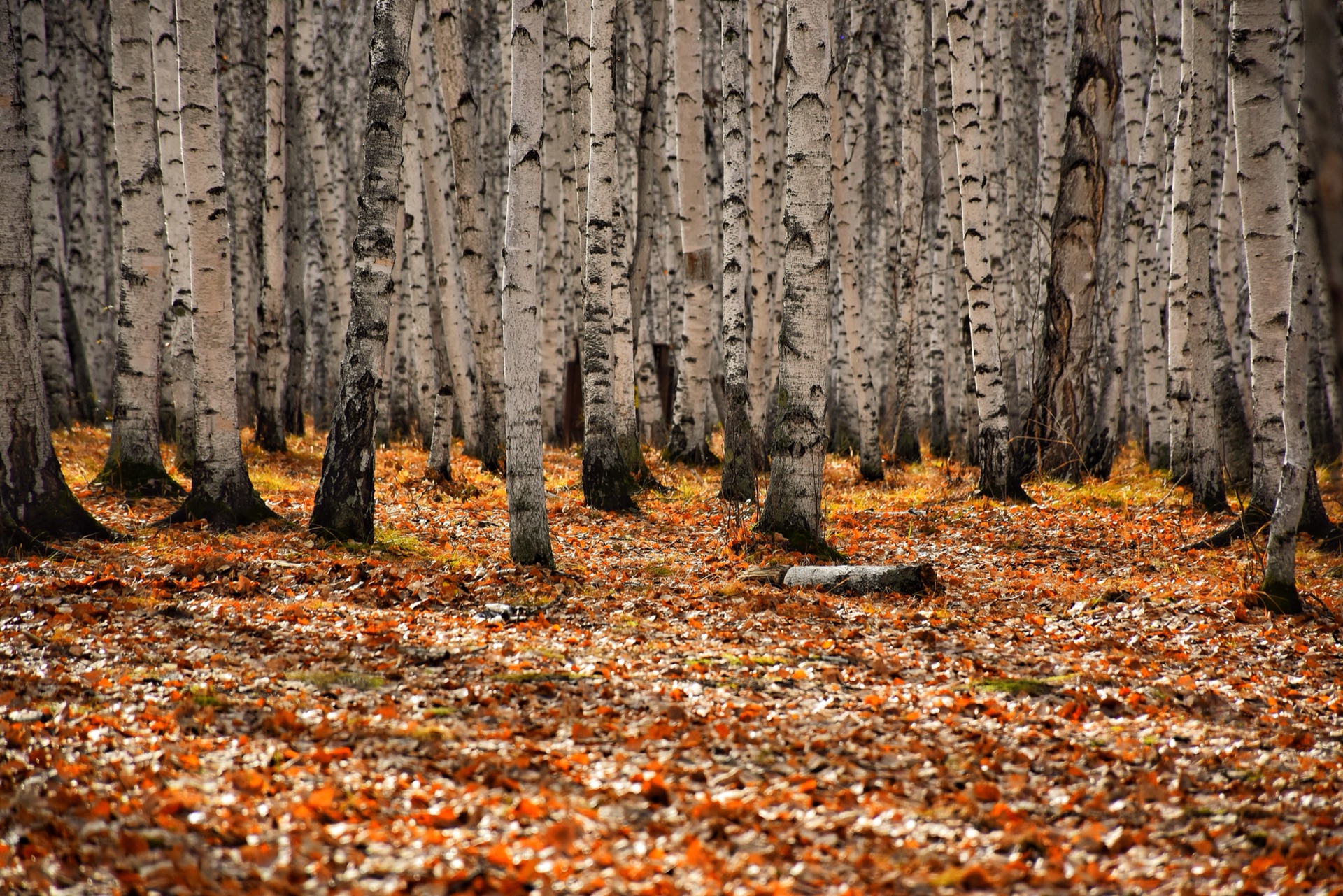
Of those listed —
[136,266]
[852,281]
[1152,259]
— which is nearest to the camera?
[136,266]

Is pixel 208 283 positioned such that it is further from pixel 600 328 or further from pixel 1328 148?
pixel 1328 148

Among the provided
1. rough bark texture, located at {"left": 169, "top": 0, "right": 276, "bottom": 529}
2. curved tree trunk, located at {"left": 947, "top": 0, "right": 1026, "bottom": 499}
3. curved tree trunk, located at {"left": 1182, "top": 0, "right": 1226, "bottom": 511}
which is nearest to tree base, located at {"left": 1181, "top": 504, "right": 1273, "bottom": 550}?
curved tree trunk, located at {"left": 1182, "top": 0, "right": 1226, "bottom": 511}

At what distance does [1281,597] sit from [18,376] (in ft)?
27.0

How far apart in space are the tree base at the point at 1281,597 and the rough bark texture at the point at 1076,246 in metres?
Answer: 5.12

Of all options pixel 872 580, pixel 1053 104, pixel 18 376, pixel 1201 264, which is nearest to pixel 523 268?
pixel 872 580

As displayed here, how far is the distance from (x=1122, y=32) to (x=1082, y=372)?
3960 mm

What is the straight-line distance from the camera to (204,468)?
23.5 ft

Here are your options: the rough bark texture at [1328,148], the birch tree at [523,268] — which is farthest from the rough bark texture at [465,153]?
the rough bark texture at [1328,148]

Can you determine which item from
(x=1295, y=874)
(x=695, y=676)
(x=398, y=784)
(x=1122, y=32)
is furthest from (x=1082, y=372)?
(x=398, y=784)

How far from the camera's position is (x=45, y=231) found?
11.9 m

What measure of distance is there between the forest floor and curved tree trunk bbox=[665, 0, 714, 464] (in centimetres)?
480

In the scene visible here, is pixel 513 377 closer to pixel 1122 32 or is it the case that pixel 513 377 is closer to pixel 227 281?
pixel 227 281

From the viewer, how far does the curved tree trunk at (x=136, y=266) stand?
26.4ft

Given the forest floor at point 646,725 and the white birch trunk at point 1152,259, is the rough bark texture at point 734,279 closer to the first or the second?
the forest floor at point 646,725
